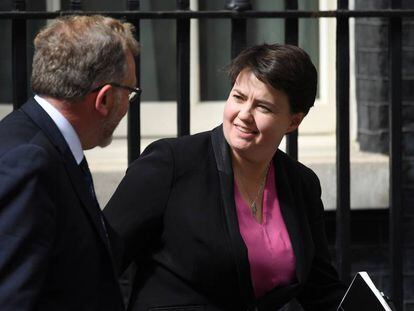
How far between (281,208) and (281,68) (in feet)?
1.46

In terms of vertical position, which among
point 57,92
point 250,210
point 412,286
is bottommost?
point 412,286

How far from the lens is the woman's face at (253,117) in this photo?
3832 mm

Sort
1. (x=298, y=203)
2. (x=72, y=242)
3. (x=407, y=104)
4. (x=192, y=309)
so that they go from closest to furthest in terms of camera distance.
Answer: (x=72, y=242) < (x=192, y=309) < (x=298, y=203) < (x=407, y=104)

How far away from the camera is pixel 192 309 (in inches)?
147

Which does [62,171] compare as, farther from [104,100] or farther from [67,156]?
[104,100]

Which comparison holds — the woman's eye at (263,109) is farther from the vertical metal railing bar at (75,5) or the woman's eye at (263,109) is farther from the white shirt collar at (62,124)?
the white shirt collar at (62,124)

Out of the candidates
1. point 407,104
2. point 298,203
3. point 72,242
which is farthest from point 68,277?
point 407,104

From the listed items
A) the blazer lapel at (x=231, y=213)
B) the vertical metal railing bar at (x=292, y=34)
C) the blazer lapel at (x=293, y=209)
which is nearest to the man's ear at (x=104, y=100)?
the blazer lapel at (x=231, y=213)

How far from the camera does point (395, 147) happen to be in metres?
4.52

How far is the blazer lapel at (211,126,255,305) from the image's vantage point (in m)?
3.72

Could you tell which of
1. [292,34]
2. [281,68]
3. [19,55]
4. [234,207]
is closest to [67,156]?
[234,207]

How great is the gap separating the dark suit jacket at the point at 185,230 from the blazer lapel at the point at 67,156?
751 mm

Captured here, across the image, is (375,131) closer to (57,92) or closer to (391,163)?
(391,163)

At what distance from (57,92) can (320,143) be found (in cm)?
286
